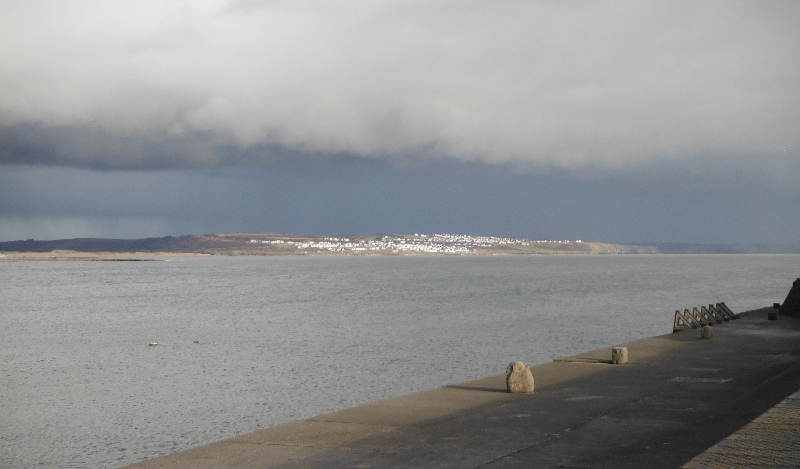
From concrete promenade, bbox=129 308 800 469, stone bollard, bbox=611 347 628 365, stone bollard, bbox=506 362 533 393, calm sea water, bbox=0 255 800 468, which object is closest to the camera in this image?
concrete promenade, bbox=129 308 800 469

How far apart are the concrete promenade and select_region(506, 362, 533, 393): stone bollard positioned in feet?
1.29

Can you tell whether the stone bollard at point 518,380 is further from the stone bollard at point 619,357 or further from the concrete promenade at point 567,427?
the stone bollard at point 619,357

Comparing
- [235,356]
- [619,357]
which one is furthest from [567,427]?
[235,356]

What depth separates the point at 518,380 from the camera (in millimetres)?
21312

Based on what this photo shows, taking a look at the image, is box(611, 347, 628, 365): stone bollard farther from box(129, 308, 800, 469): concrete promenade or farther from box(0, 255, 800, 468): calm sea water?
box(0, 255, 800, 468): calm sea water

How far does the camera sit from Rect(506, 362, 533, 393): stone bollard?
2128 centimetres

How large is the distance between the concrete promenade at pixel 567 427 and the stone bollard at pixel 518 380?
392 millimetres

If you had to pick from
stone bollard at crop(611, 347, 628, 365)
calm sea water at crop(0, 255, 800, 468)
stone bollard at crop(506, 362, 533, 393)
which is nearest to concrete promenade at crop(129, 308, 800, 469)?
stone bollard at crop(506, 362, 533, 393)

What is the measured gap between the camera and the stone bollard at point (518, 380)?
69.8 feet

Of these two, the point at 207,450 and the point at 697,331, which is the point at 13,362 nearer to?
the point at 207,450

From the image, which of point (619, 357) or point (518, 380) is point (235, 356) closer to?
point (619, 357)

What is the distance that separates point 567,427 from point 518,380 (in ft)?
16.3

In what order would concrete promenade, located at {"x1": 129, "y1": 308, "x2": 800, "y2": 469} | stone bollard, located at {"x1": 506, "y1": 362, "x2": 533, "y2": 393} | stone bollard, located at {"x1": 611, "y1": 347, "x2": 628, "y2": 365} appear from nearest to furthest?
concrete promenade, located at {"x1": 129, "y1": 308, "x2": 800, "y2": 469}, stone bollard, located at {"x1": 506, "y1": 362, "x2": 533, "y2": 393}, stone bollard, located at {"x1": 611, "y1": 347, "x2": 628, "y2": 365}

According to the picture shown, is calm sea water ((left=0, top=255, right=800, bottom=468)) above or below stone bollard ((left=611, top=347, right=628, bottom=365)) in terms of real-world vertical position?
below
